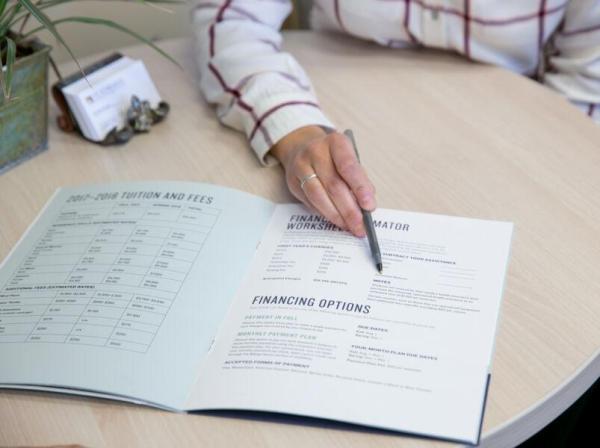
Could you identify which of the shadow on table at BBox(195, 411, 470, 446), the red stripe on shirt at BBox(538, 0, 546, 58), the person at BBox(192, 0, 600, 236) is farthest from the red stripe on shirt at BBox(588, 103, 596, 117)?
the shadow on table at BBox(195, 411, 470, 446)

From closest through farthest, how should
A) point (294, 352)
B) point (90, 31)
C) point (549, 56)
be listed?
point (294, 352) < point (549, 56) < point (90, 31)

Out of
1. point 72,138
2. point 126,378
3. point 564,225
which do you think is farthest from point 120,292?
point 564,225

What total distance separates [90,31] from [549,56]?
853 millimetres

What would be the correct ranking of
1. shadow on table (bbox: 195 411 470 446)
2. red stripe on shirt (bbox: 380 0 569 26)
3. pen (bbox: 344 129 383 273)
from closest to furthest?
1. shadow on table (bbox: 195 411 470 446)
2. pen (bbox: 344 129 383 273)
3. red stripe on shirt (bbox: 380 0 569 26)

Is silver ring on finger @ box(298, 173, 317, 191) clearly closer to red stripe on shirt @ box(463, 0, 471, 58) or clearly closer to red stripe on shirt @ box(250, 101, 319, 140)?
red stripe on shirt @ box(250, 101, 319, 140)

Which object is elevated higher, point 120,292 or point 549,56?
point 120,292

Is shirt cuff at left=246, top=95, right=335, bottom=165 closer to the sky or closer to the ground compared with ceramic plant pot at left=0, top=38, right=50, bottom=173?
closer to the ground

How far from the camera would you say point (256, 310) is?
0.65 m

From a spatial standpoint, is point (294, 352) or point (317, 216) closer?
point (294, 352)

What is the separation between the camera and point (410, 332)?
1.98 ft

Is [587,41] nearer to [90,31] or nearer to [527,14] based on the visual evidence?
[527,14]

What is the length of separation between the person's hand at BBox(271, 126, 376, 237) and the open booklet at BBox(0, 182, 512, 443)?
0.02 m

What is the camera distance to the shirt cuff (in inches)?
→ 33.7

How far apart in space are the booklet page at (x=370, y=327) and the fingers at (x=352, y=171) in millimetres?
32
